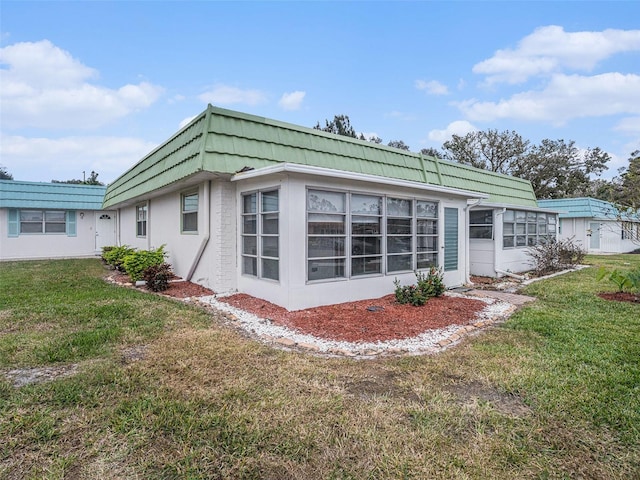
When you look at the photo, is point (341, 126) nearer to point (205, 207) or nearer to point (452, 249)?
point (452, 249)

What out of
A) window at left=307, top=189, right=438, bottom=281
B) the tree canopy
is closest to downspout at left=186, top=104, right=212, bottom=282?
window at left=307, top=189, right=438, bottom=281

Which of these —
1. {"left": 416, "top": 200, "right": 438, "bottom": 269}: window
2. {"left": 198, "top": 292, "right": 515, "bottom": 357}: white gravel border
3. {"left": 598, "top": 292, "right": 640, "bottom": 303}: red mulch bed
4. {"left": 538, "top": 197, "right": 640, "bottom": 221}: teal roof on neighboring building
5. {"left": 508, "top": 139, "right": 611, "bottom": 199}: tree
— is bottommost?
{"left": 198, "top": 292, "right": 515, "bottom": 357}: white gravel border

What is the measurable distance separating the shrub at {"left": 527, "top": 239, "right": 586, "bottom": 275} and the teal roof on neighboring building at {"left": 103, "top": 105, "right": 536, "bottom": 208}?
13.0ft

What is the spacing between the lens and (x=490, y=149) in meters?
29.6

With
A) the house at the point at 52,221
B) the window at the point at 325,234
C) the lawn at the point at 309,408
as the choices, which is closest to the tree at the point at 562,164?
the lawn at the point at 309,408

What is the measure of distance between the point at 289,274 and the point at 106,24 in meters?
9.29

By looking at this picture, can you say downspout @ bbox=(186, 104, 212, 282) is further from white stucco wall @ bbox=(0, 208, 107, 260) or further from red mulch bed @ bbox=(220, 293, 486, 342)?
white stucco wall @ bbox=(0, 208, 107, 260)

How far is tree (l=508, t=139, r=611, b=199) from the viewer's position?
29016 mm

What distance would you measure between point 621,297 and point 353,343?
6.84m

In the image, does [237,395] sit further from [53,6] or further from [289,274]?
Result: [53,6]

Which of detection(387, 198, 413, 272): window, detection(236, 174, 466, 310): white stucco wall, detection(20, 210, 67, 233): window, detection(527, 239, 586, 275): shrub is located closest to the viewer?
detection(236, 174, 466, 310): white stucco wall

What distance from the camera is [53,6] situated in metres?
8.38

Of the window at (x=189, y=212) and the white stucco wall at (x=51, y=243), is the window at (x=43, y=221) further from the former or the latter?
the window at (x=189, y=212)

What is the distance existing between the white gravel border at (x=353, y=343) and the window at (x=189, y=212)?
3.26m
